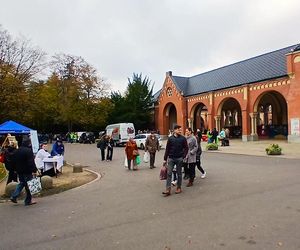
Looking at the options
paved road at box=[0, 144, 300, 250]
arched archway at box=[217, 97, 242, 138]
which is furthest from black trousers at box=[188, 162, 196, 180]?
arched archway at box=[217, 97, 242, 138]

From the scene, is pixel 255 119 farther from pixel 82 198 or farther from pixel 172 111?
pixel 82 198

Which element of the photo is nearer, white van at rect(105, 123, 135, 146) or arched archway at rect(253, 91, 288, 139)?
white van at rect(105, 123, 135, 146)

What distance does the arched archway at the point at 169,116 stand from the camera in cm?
5556

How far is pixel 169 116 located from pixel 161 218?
163 feet

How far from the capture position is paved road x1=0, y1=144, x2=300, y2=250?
18.1 ft

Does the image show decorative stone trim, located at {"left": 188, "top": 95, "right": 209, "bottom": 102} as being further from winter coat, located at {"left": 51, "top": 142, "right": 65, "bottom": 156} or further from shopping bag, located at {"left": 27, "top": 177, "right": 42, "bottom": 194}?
shopping bag, located at {"left": 27, "top": 177, "right": 42, "bottom": 194}

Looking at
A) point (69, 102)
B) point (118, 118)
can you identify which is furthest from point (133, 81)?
point (69, 102)

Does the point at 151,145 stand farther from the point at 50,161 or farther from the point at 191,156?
the point at 191,156

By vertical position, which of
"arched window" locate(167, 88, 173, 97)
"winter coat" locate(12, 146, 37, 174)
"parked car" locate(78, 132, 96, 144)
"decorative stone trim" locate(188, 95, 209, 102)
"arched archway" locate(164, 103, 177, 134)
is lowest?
"winter coat" locate(12, 146, 37, 174)

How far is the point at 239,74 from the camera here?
43719 mm

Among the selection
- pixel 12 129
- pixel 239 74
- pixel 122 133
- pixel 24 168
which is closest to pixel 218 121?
pixel 239 74

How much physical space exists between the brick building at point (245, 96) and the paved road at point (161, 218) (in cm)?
2516

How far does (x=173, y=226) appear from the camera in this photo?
249 inches

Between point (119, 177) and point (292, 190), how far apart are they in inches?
257
